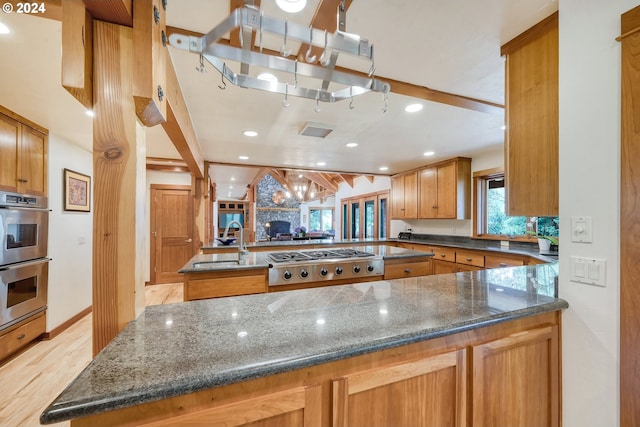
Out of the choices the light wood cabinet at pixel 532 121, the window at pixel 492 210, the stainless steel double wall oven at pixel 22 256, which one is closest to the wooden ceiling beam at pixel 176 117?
the stainless steel double wall oven at pixel 22 256

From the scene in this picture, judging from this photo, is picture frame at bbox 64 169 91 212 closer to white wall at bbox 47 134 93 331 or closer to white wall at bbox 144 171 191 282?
white wall at bbox 47 134 93 331

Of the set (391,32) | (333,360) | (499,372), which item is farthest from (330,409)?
(391,32)

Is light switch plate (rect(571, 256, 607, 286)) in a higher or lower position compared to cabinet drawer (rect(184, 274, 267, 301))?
higher

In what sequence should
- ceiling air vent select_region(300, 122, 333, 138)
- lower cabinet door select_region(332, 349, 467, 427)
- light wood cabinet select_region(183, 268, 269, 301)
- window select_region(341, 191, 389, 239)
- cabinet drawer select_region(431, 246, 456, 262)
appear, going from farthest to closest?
window select_region(341, 191, 389, 239)
cabinet drawer select_region(431, 246, 456, 262)
ceiling air vent select_region(300, 122, 333, 138)
light wood cabinet select_region(183, 268, 269, 301)
lower cabinet door select_region(332, 349, 467, 427)

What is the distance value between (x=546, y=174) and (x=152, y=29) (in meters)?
1.73

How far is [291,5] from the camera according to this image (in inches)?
44.9

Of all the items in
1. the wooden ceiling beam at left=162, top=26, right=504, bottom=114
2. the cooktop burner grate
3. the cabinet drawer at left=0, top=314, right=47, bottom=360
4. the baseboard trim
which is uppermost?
the wooden ceiling beam at left=162, top=26, right=504, bottom=114

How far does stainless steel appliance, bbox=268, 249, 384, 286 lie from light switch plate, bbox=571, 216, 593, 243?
1.69 metres

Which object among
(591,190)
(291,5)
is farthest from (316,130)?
(591,190)

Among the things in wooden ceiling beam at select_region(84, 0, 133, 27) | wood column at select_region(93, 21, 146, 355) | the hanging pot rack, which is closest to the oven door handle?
wood column at select_region(93, 21, 146, 355)

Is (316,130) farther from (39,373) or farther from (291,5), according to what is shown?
(39,373)

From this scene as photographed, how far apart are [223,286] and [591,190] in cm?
223

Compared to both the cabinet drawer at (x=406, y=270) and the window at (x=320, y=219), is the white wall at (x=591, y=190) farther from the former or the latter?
the window at (x=320, y=219)

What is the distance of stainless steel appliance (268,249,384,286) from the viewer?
228cm
